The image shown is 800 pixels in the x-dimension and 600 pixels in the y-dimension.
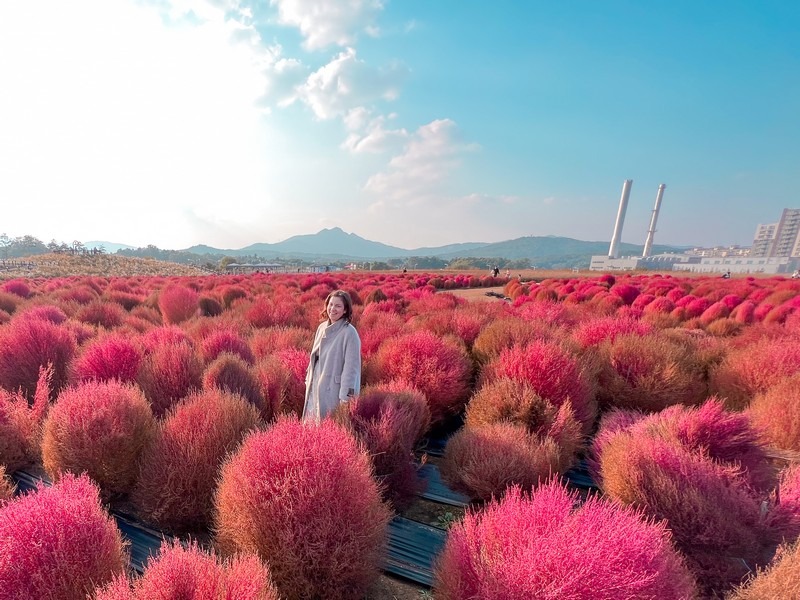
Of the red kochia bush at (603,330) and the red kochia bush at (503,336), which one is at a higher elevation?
the red kochia bush at (603,330)

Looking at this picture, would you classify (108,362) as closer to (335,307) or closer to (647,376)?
(335,307)

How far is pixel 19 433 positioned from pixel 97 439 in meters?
1.51

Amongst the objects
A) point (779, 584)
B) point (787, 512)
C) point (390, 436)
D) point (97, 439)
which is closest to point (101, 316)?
point (97, 439)

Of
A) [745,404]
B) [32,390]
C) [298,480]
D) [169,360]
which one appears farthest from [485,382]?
[32,390]

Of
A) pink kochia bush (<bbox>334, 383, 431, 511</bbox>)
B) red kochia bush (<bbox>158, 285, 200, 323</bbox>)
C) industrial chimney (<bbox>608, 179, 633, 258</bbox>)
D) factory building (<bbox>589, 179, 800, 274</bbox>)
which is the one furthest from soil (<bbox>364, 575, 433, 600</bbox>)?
industrial chimney (<bbox>608, 179, 633, 258</bbox>)

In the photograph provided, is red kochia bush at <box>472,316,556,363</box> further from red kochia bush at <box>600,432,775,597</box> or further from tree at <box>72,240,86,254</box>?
tree at <box>72,240,86,254</box>

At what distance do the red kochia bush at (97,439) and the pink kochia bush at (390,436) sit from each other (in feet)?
6.17

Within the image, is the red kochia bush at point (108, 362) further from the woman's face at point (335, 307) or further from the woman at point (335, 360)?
the woman's face at point (335, 307)

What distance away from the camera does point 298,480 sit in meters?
2.13

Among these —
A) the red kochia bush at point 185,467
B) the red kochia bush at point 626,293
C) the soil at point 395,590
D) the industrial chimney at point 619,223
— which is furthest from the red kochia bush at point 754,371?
the industrial chimney at point 619,223

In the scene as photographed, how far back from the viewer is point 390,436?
331 cm

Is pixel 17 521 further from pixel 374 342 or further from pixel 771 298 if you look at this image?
pixel 771 298

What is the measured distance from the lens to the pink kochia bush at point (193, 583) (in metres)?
1.51

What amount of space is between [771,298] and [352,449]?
16.1m
